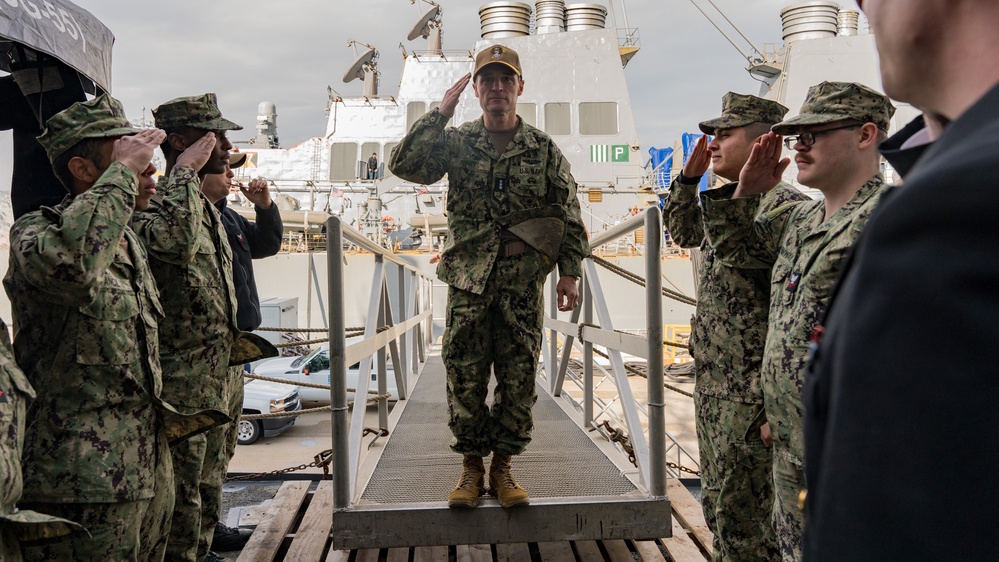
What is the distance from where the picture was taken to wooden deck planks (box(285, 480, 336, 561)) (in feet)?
9.73

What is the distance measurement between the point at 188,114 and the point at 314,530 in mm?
1956

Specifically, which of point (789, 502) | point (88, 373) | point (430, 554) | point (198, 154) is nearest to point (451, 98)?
point (198, 154)

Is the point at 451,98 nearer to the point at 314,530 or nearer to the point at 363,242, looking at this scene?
the point at 363,242

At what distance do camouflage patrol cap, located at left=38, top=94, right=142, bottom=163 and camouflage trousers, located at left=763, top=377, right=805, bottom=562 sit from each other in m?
2.01

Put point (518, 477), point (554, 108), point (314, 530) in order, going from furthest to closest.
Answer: point (554, 108)
point (314, 530)
point (518, 477)

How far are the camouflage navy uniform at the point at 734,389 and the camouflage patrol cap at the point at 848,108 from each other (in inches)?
18.6

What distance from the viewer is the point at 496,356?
2.67 metres

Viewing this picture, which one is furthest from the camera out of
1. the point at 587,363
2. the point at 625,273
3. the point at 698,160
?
the point at 625,273

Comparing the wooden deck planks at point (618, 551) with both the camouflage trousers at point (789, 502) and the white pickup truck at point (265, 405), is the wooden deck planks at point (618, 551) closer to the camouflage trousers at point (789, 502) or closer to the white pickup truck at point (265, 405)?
the camouflage trousers at point (789, 502)

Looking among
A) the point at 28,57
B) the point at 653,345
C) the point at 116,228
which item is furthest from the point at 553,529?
the point at 28,57

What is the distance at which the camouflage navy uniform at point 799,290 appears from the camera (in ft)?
5.74

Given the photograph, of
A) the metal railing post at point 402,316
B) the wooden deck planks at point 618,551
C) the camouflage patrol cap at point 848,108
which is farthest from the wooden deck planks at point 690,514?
the metal railing post at point 402,316

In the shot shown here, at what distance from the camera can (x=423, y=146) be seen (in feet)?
8.52

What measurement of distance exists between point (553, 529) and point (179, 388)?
1465 millimetres
